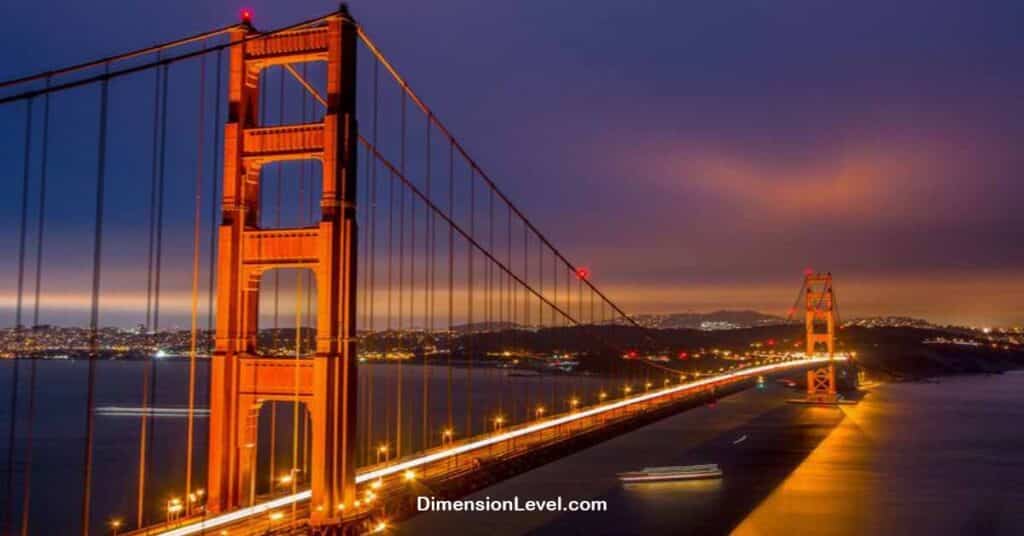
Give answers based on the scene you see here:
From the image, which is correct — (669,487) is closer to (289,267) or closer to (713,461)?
(713,461)

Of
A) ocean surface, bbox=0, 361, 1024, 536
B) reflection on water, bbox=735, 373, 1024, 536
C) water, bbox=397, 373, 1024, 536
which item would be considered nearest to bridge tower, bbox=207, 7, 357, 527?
ocean surface, bbox=0, 361, 1024, 536

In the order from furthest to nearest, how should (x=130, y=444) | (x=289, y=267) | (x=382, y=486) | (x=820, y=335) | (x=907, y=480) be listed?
1. (x=820, y=335)
2. (x=130, y=444)
3. (x=907, y=480)
4. (x=382, y=486)
5. (x=289, y=267)

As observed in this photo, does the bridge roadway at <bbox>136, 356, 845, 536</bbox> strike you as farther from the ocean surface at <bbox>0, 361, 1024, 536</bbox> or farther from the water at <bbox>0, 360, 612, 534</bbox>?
the ocean surface at <bbox>0, 361, 1024, 536</bbox>

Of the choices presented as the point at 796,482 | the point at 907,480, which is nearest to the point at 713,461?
the point at 796,482

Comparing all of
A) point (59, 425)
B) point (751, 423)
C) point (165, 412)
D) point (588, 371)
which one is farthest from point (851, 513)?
point (588, 371)

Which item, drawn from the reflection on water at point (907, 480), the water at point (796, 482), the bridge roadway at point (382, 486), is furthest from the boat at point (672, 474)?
the bridge roadway at point (382, 486)

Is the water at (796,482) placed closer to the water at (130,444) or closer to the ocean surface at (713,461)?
the ocean surface at (713,461)

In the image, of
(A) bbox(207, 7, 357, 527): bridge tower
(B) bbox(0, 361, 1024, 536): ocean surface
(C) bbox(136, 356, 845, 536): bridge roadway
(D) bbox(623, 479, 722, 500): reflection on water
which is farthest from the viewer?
(D) bbox(623, 479, 722, 500): reflection on water
